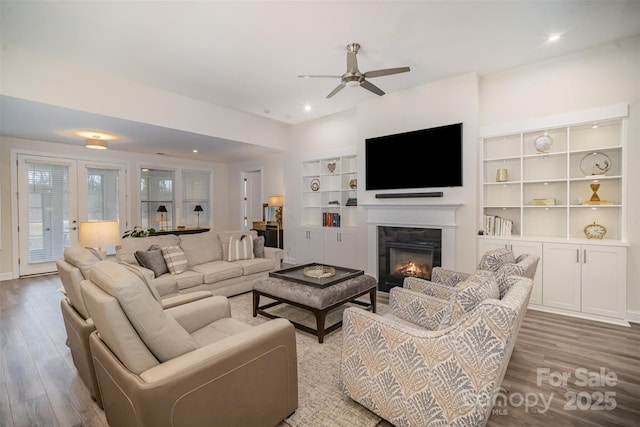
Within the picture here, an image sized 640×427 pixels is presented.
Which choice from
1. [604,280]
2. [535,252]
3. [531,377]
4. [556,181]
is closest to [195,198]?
[535,252]

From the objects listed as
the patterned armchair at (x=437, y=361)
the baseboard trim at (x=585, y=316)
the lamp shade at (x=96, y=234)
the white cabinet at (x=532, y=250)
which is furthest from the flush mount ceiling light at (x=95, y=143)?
the baseboard trim at (x=585, y=316)

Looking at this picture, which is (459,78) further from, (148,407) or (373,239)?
(148,407)

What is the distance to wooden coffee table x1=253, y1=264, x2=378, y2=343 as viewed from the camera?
2883 millimetres

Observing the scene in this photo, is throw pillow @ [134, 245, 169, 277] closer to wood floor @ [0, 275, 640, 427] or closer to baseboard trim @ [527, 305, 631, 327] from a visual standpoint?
wood floor @ [0, 275, 640, 427]

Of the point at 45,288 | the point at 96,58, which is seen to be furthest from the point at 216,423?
the point at 45,288

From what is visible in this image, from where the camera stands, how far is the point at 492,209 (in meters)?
4.34

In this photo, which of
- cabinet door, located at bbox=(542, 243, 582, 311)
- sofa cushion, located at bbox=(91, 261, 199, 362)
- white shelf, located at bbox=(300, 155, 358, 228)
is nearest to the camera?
sofa cushion, located at bbox=(91, 261, 199, 362)

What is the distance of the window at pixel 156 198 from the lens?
284 inches

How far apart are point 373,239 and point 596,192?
9.71ft

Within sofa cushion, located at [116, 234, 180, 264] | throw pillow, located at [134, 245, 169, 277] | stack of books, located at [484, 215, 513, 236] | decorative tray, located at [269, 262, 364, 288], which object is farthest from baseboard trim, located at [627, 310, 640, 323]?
sofa cushion, located at [116, 234, 180, 264]

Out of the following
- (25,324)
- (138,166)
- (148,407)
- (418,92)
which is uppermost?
(418,92)

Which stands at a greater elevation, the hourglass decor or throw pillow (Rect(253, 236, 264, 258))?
the hourglass decor

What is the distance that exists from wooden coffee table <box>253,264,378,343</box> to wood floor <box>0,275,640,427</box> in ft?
3.94

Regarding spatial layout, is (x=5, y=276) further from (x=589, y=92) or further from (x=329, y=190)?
(x=589, y=92)
